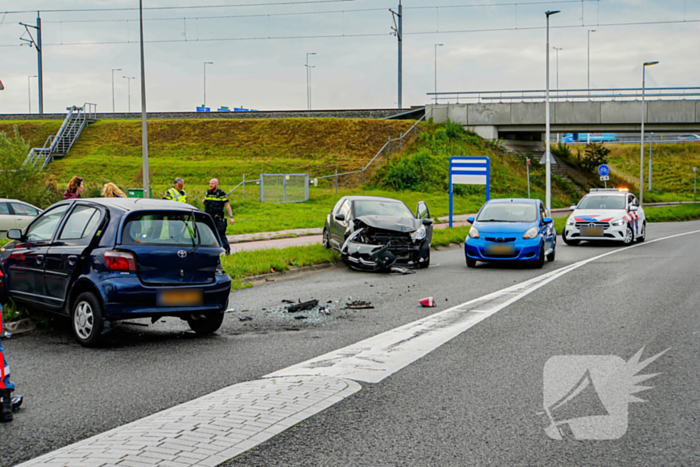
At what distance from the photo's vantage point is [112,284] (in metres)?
6.98

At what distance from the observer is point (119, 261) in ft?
23.3

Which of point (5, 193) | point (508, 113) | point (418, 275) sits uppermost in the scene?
point (508, 113)

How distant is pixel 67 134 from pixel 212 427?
5782cm

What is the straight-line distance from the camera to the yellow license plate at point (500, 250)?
15.0 m

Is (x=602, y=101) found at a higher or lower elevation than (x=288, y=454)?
higher

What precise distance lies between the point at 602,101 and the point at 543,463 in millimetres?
45578

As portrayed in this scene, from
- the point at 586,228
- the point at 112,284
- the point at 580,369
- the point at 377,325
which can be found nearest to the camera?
the point at 580,369

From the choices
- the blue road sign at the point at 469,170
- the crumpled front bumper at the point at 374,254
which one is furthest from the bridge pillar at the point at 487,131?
the crumpled front bumper at the point at 374,254

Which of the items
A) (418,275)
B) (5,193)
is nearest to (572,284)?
(418,275)

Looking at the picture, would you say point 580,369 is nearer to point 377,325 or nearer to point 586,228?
point 377,325

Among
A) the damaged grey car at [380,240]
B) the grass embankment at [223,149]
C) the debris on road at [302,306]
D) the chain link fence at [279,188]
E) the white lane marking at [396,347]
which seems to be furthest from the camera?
the grass embankment at [223,149]

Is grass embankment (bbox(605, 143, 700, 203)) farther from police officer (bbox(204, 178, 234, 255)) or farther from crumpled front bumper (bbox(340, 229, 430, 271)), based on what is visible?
police officer (bbox(204, 178, 234, 255))

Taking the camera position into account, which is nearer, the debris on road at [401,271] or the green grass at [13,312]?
the green grass at [13,312]

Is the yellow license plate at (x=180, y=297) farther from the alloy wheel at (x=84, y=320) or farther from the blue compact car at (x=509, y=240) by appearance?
the blue compact car at (x=509, y=240)
